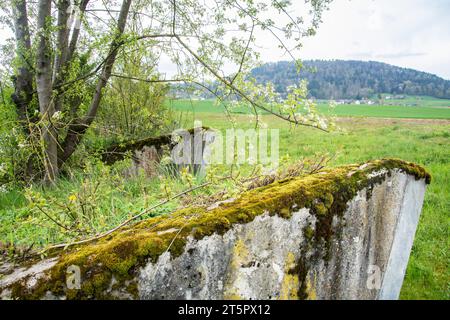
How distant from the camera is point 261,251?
6.89 ft

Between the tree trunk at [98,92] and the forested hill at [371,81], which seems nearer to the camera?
the tree trunk at [98,92]

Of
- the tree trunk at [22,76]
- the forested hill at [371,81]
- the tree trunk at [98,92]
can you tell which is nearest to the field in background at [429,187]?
the tree trunk at [98,92]

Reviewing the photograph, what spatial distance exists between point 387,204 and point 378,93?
83691 mm

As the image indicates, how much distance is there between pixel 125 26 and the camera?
6922 millimetres

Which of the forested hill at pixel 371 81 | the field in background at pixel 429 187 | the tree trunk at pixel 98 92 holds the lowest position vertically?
the field in background at pixel 429 187

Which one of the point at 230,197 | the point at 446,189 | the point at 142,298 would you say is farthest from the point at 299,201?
the point at 446,189

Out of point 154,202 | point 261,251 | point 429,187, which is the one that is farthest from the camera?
point 429,187

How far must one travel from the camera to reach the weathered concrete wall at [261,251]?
174cm

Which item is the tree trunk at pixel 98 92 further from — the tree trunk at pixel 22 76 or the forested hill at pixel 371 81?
the forested hill at pixel 371 81

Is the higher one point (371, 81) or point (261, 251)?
point (371, 81)

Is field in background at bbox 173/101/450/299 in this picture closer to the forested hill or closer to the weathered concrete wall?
the weathered concrete wall

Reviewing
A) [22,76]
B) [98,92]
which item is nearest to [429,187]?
[98,92]

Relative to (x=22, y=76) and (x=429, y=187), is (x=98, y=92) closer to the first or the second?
(x=22, y=76)
